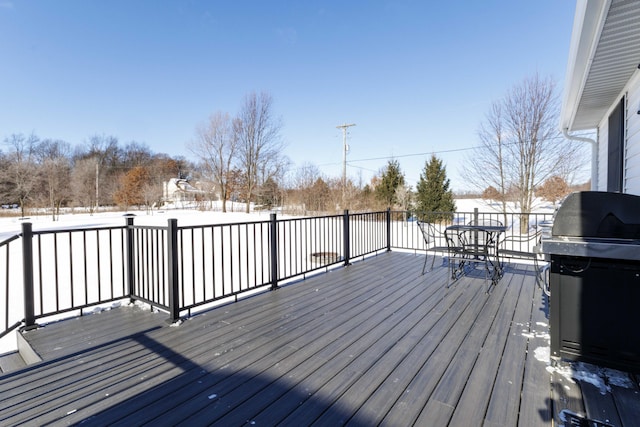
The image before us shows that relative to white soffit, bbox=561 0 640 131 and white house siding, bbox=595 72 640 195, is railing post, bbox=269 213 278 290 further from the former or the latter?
white house siding, bbox=595 72 640 195

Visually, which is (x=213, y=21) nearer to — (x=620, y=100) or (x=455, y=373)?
(x=620, y=100)

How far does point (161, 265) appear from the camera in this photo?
5.34m

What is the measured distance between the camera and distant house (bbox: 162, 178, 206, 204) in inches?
1223

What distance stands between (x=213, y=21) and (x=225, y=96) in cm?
1228

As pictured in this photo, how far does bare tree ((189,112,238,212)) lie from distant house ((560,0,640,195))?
69.5 ft

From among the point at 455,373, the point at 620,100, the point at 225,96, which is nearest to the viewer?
the point at 455,373

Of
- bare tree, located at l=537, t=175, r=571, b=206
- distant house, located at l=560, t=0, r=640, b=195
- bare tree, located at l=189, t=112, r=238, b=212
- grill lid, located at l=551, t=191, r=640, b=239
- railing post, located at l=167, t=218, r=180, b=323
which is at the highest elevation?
bare tree, located at l=189, t=112, r=238, b=212

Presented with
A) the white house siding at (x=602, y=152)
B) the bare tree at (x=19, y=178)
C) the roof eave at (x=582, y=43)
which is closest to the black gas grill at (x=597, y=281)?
the roof eave at (x=582, y=43)

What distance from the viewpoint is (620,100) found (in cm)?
398

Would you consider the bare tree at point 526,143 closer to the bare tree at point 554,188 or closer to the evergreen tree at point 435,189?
the bare tree at point 554,188

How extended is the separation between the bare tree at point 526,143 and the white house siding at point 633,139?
314 inches

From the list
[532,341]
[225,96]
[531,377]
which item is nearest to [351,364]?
[531,377]

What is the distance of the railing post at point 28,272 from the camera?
8.25 feet

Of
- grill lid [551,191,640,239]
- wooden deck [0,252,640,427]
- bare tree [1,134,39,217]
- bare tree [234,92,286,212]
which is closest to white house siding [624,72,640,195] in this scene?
wooden deck [0,252,640,427]
